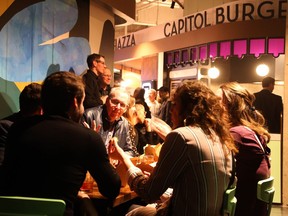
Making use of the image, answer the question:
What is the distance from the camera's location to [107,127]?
3.64 meters

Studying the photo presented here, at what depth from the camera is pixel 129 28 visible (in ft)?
51.4

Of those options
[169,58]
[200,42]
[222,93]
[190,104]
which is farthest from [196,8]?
[190,104]

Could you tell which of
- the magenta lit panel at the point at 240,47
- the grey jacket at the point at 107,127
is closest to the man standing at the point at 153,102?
the magenta lit panel at the point at 240,47

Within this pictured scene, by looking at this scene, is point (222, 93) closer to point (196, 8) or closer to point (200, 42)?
point (200, 42)

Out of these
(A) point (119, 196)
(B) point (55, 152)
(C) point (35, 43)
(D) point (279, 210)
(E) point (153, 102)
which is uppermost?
(C) point (35, 43)

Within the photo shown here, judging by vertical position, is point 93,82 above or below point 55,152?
above

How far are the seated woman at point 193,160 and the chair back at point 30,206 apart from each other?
553 mm

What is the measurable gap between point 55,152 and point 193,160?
2.22ft

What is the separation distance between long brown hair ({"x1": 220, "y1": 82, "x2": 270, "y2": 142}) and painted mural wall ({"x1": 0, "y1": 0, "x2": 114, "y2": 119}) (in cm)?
229

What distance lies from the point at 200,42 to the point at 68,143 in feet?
21.2

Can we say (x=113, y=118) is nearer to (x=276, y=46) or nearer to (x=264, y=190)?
(x=264, y=190)

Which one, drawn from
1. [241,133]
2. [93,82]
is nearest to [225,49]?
[93,82]

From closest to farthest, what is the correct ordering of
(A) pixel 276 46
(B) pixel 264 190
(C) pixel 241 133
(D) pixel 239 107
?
(B) pixel 264 190, (C) pixel 241 133, (D) pixel 239 107, (A) pixel 276 46

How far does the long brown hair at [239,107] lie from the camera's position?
3.14 meters
